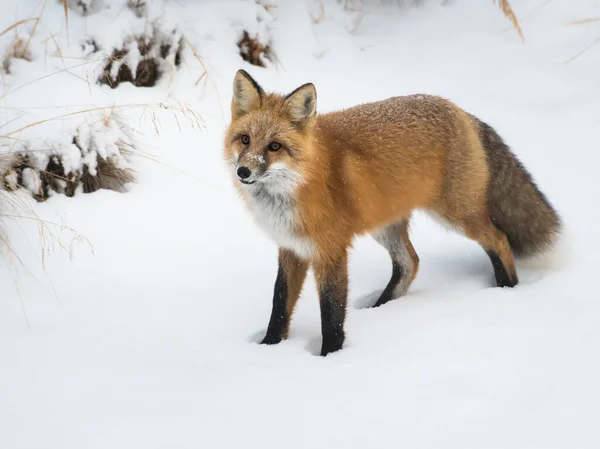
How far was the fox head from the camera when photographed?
282 cm

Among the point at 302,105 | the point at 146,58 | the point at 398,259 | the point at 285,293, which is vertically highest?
the point at 302,105

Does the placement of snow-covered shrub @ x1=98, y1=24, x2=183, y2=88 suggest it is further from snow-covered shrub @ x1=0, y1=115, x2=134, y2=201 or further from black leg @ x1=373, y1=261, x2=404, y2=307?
black leg @ x1=373, y1=261, x2=404, y2=307

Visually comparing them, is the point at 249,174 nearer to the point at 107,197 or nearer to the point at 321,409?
the point at 321,409

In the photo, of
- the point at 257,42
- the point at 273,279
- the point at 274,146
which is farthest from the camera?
the point at 257,42

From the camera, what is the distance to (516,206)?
3834 mm

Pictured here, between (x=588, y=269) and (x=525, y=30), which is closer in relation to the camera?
(x=588, y=269)

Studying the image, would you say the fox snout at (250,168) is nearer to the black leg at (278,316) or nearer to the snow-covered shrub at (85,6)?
the black leg at (278,316)

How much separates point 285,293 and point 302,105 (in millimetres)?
975

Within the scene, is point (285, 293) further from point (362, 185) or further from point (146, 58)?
point (146, 58)

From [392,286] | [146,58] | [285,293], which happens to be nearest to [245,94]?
[285,293]

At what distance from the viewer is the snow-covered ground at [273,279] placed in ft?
7.82

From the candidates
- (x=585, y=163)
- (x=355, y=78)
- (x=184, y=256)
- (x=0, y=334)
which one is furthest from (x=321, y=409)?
(x=355, y=78)

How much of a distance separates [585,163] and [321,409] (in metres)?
3.51

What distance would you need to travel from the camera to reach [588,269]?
355 cm
